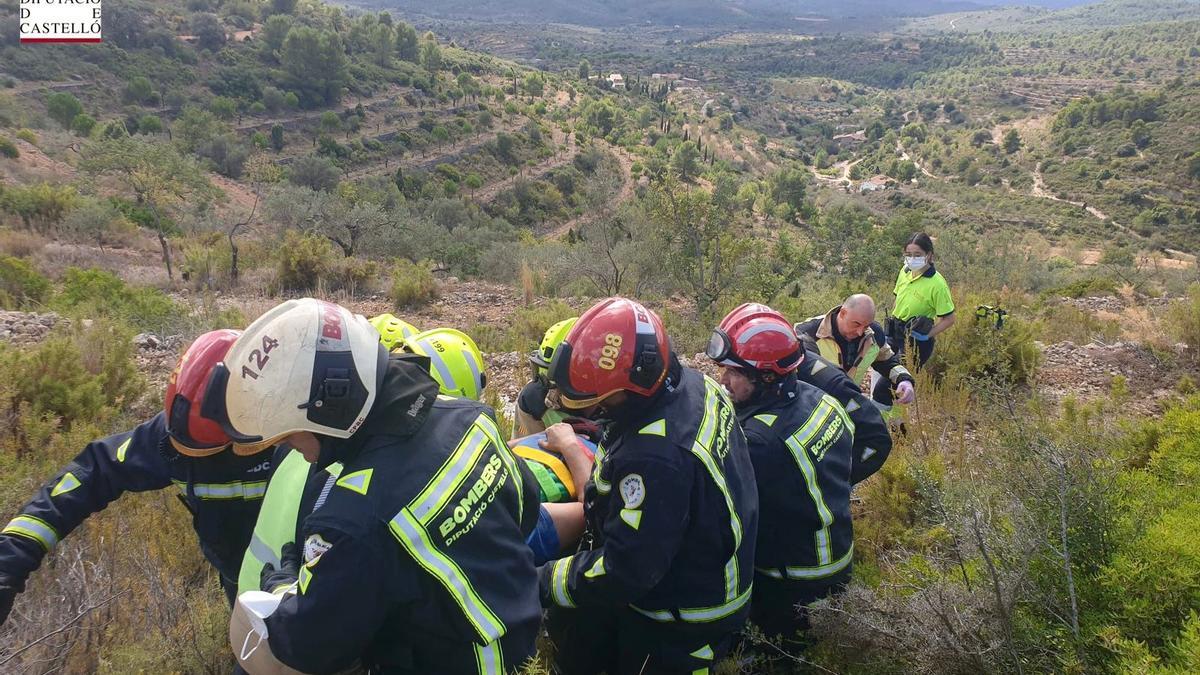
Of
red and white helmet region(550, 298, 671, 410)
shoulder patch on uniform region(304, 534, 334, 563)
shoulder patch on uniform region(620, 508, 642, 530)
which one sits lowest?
shoulder patch on uniform region(620, 508, 642, 530)

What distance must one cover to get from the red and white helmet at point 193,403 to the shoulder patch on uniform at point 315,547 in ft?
2.70

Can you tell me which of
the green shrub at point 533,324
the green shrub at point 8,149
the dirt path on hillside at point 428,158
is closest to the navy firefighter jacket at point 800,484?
the green shrub at point 533,324

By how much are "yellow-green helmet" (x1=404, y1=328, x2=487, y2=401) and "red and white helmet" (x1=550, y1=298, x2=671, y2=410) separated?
1.24 metres

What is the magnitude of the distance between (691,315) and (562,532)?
26.6 ft

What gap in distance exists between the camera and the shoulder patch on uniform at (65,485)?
2377 mm

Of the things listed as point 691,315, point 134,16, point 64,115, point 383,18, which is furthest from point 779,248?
point 383,18

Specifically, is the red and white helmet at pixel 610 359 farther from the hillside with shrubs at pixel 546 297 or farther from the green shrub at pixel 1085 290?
the green shrub at pixel 1085 290

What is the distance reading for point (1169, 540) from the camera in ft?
7.70

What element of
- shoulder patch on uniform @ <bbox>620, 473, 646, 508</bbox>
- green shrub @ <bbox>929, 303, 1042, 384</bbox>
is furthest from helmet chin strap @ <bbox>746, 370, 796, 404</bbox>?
green shrub @ <bbox>929, 303, 1042, 384</bbox>

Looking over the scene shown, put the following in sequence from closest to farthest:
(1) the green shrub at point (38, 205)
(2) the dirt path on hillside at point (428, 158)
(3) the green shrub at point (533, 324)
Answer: (3) the green shrub at point (533, 324)
(1) the green shrub at point (38, 205)
(2) the dirt path on hillside at point (428, 158)

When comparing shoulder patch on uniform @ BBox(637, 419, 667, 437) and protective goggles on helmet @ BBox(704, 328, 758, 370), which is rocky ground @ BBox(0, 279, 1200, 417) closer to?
protective goggles on helmet @ BBox(704, 328, 758, 370)

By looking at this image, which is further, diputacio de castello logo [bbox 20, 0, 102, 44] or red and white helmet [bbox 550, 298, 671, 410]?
diputacio de castello logo [bbox 20, 0, 102, 44]

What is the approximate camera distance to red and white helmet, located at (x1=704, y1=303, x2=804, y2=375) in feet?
9.60

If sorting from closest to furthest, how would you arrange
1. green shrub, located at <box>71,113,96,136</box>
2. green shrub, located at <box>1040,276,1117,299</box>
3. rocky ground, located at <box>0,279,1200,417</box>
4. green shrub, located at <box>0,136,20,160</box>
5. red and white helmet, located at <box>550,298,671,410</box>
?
1. red and white helmet, located at <box>550,298,671,410</box>
2. rocky ground, located at <box>0,279,1200,417</box>
3. green shrub, located at <box>1040,276,1117,299</box>
4. green shrub, located at <box>0,136,20,160</box>
5. green shrub, located at <box>71,113,96,136</box>
